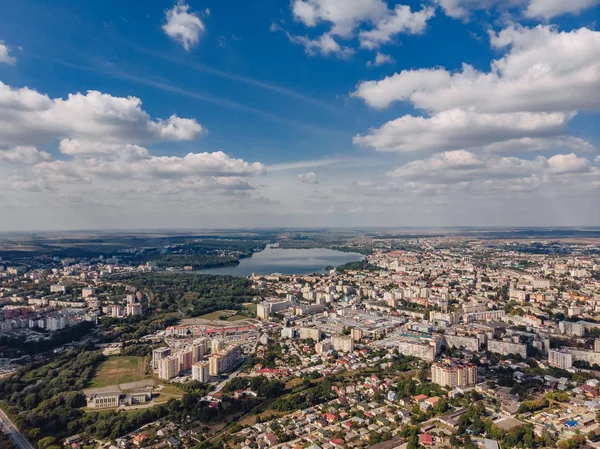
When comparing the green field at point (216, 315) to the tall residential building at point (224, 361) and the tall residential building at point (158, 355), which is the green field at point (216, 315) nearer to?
the tall residential building at point (158, 355)

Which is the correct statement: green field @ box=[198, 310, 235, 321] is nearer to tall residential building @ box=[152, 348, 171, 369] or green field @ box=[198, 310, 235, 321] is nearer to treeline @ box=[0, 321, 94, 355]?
treeline @ box=[0, 321, 94, 355]

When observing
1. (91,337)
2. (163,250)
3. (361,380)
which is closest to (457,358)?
(361,380)

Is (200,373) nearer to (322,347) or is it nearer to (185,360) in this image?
(185,360)

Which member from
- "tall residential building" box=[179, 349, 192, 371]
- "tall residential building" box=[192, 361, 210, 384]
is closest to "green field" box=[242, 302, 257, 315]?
"tall residential building" box=[179, 349, 192, 371]

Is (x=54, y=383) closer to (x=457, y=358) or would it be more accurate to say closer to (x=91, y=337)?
(x=91, y=337)

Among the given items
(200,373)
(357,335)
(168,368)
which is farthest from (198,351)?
(357,335)

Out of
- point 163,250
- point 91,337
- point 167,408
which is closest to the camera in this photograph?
point 167,408
